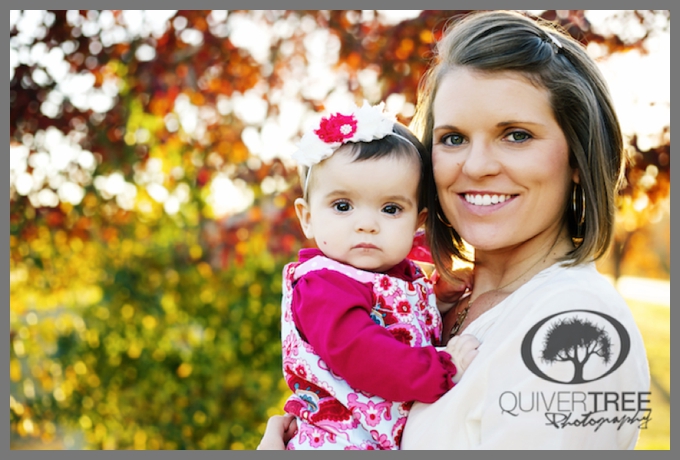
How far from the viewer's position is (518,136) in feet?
7.02

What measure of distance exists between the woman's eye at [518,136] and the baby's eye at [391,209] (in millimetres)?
370

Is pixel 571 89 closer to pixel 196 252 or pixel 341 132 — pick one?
pixel 341 132

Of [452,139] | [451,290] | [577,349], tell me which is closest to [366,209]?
[452,139]

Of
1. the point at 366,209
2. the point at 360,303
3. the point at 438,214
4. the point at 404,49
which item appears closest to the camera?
the point at 360,303

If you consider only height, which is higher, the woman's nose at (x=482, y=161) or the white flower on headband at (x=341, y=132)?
the white flower on headband at (x=341, y=132)

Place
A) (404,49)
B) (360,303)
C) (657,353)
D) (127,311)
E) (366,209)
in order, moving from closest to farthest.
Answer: (360,303) → (366,209) → (404,49) → (127,311) → (657,353)

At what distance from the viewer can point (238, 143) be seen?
4.59 meters

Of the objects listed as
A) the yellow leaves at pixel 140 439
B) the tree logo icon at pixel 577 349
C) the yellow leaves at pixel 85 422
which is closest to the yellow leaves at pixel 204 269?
the yellow leaves at pixel 140 439

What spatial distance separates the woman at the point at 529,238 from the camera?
73.0 inches

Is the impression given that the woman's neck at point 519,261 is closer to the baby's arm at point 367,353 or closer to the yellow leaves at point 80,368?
the baby's arm at point 367,353

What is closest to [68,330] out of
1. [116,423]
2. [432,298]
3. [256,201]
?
[116,423]

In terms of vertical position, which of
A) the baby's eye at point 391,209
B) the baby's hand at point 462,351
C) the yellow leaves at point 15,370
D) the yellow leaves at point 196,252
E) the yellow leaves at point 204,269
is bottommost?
the yellow leaves at point 15,370

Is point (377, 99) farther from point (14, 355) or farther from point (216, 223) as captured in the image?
point (14, 355)

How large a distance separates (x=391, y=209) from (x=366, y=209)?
0.30 feet
